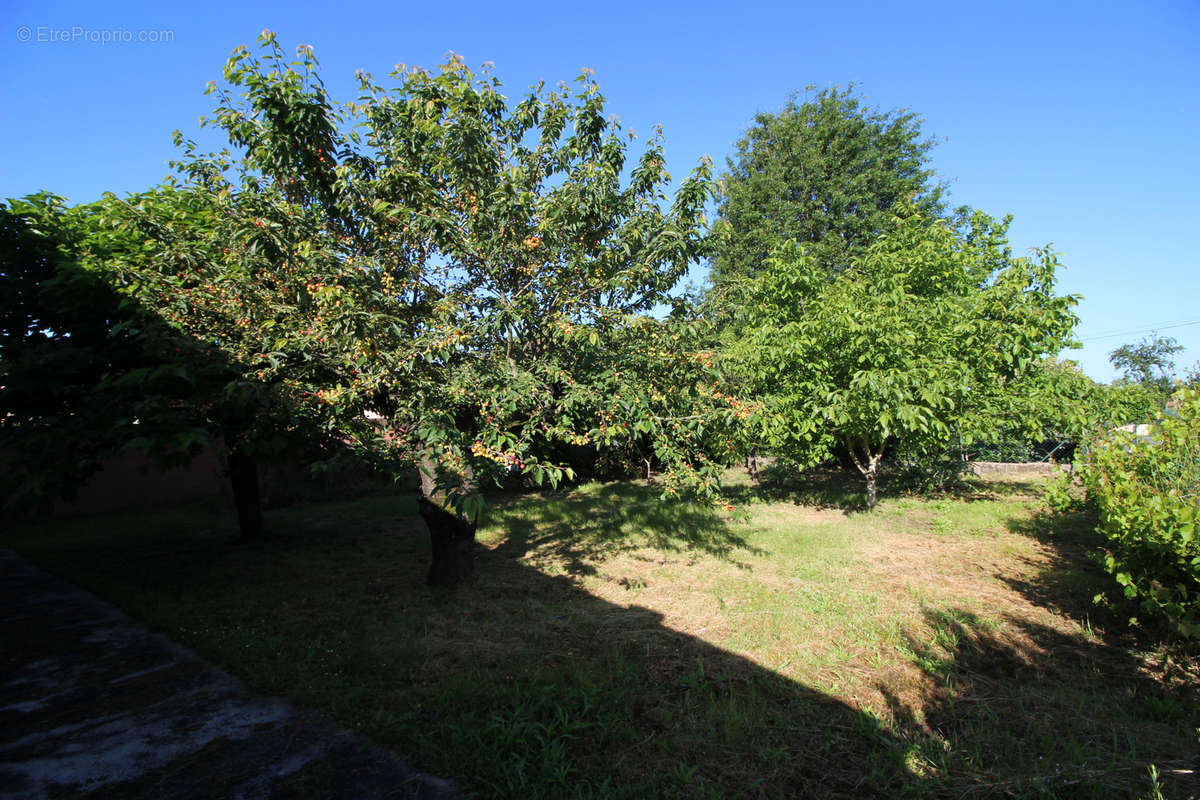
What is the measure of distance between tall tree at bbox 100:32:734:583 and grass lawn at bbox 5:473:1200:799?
152 centimetres

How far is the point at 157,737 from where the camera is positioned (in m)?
3.40

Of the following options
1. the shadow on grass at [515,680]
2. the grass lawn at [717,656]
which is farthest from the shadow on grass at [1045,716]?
the shadow on grass at [515,680]

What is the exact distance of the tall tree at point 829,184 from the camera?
19906 millimetres

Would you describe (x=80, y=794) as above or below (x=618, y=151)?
below

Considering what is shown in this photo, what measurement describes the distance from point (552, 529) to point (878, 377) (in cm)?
625

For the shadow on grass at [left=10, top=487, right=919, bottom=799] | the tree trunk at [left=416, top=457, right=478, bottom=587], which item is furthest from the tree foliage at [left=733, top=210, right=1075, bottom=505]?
the tree trunk at [left=416, top=457, right=478, bottom=587]

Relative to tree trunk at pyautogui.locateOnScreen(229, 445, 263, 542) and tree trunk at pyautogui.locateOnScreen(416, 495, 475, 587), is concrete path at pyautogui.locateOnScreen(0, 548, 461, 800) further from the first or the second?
tree trunk at pyautogui.locateOnScreen(229, 445, 263, 542)

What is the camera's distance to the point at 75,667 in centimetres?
452

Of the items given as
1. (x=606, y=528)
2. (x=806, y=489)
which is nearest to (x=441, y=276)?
(x=606, y=528)

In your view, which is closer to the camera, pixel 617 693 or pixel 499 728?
pixel 499 728

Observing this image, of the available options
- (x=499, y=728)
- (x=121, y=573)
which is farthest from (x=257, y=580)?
(x=499, y=728)

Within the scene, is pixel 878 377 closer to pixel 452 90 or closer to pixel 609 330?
pixel 609 330

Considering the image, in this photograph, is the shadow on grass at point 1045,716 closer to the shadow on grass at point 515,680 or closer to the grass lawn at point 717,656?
the grass lawn at point 717,656

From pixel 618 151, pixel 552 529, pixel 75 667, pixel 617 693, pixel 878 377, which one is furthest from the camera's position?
pixel 552 529
